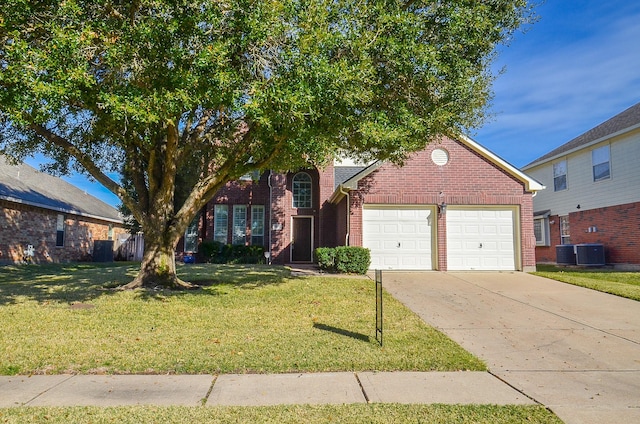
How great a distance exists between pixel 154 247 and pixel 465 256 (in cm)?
1017

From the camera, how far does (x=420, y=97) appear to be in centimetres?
963

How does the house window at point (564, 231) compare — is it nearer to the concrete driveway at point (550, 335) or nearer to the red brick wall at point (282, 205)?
the concrete driveway at point (550, 335)

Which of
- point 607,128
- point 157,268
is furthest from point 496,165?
point 157,268

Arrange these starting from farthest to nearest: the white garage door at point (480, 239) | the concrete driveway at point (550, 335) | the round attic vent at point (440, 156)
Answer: the round attic vent at point (440, 156) → the white garage door at point (480, 239) → the concrete driveway at point (550, 335)

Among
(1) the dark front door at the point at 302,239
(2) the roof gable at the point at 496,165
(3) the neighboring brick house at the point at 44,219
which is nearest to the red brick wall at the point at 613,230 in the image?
(2) the roof gable at the point at 496,165

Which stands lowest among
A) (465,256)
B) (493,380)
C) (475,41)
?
(493,380)

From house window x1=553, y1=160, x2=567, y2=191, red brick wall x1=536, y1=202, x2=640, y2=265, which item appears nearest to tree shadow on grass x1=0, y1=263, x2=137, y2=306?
red brick wall x1=536, y1=202, x2=640, y2=265

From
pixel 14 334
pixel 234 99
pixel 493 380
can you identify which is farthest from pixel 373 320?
pixel 14 334

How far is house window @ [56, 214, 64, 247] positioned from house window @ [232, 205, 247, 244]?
8.47 m

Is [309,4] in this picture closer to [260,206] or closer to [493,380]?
[493,380]

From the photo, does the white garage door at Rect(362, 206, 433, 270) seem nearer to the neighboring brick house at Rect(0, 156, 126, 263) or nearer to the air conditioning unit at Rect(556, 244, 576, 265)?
the air conditioning unit at Rect(556, 244, 576, 265)

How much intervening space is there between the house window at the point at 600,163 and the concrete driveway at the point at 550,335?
8.45 meters

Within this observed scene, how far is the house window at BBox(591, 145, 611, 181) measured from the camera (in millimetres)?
17953

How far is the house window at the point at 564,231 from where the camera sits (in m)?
20.4
